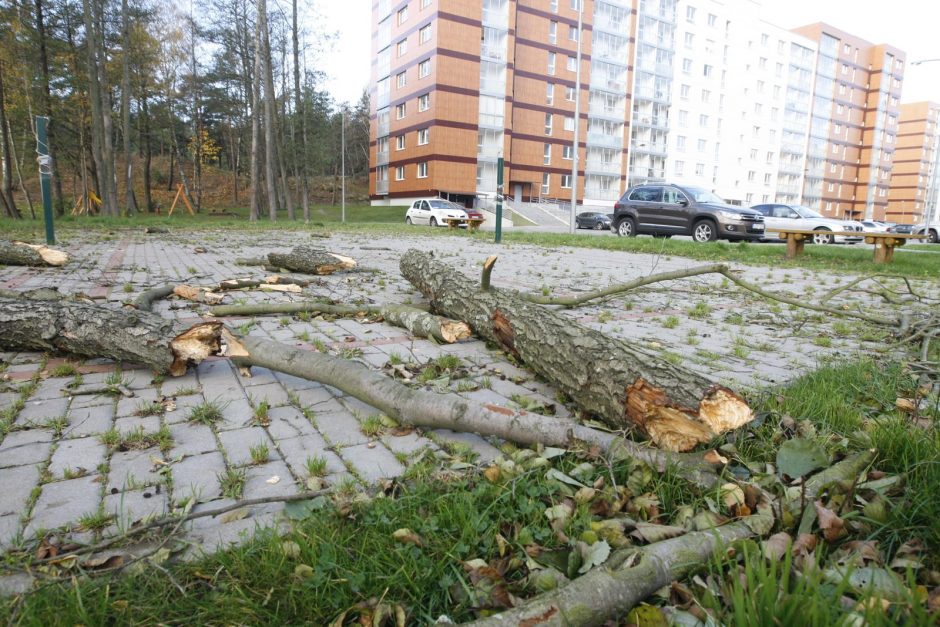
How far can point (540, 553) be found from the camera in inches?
64.9

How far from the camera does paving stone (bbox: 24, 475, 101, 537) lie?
1.83m

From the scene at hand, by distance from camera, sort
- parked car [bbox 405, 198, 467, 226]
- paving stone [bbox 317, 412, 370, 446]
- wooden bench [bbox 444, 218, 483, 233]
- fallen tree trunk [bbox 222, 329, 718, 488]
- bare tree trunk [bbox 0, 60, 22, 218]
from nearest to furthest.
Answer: fallen tree trunk [bbox 222, 329, 718, 488]
paving stone [bbox 317, 412, 370, 446]
bare tree trunk [bbox 0, 60, 22, 218]
wooden bench [bbox 444, 218, 483, 233]
parked car [bbox 405, 198, 467, 226]

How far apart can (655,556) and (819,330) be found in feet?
14.8

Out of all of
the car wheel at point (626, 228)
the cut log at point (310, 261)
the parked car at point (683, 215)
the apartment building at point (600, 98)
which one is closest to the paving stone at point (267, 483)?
the cut log at point (310, 261)

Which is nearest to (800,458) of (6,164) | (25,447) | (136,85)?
(25,447)

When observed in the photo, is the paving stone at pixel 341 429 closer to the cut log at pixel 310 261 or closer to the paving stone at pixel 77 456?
the paving stone at pixel 77 456

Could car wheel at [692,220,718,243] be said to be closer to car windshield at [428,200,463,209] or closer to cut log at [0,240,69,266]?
car windshield at [428,200,463,209]

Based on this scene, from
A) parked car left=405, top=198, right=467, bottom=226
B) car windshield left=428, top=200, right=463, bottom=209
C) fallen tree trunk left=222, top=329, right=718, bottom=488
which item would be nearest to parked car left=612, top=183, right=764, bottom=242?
parked car left=405, top=198, right=467, bottom=226

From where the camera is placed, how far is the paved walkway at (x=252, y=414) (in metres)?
1.99

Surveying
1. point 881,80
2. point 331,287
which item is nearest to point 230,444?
point 331,287

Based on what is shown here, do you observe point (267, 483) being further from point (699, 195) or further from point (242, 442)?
point (699, 195)

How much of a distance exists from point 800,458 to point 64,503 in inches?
101

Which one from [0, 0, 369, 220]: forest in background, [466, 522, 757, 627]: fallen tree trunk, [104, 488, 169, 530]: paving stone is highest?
[0, 0, 369, 220]: forest in background

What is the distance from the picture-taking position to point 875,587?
128 cm
